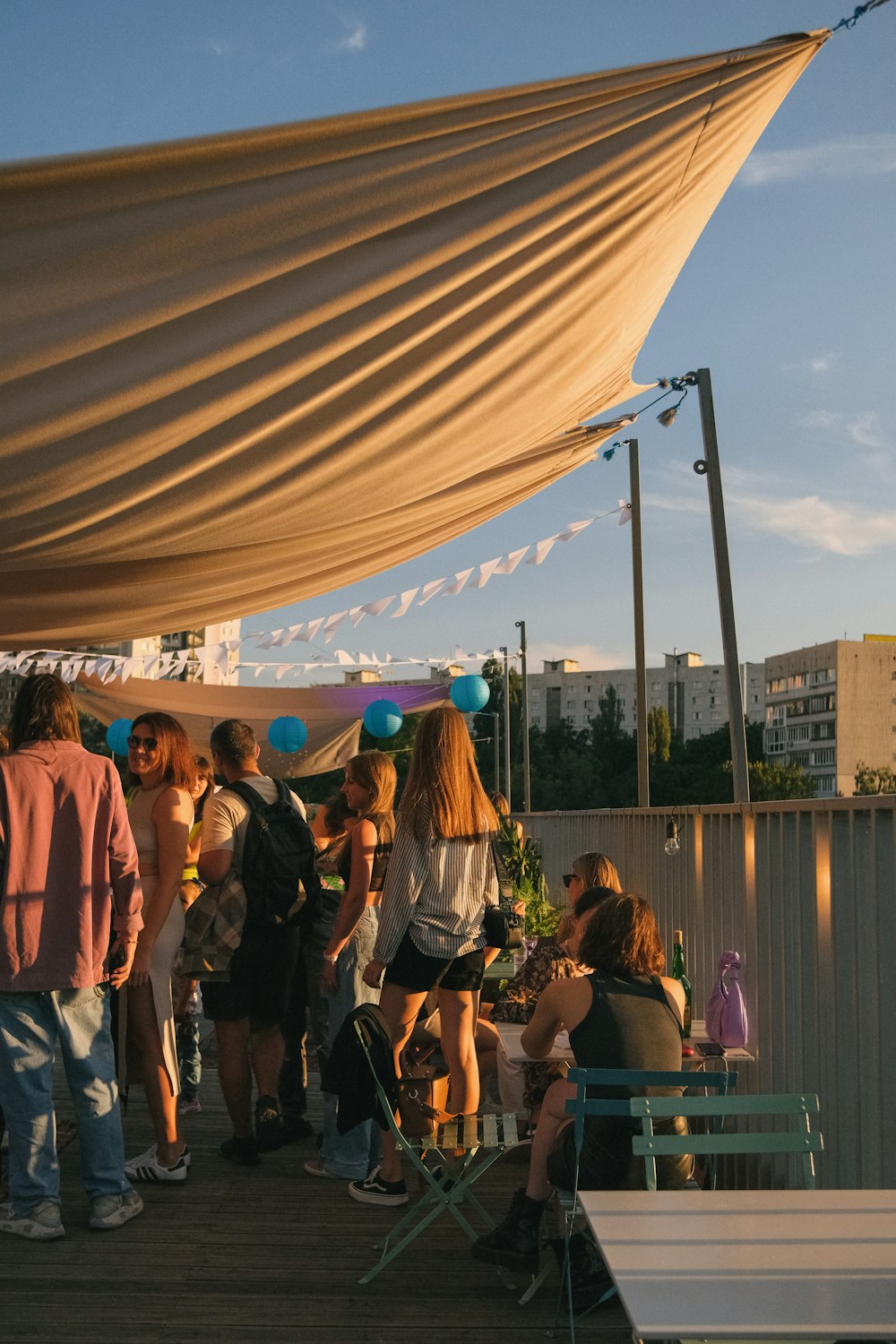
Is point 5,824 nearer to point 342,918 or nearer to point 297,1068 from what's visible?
point 342,918

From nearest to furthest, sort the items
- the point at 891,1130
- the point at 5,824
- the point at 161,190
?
the point at 161,190
the point at 891,1130
the point at 5,824

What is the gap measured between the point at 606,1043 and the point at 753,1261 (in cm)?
137

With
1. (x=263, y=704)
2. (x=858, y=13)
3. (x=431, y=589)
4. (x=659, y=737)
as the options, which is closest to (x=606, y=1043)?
(x=858, y=13)

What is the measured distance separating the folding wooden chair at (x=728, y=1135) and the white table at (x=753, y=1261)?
11cm

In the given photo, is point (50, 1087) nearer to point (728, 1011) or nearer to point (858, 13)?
point (728, 1011)

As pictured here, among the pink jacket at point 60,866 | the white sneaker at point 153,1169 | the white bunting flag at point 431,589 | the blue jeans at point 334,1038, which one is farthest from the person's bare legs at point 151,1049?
the white bunting flag at point 431,589

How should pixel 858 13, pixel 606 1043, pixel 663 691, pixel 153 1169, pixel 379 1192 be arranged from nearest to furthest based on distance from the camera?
pixel 858 13
pixel 606 1043
pixel 379 1192
pixel 153 1169
pixel 663 691

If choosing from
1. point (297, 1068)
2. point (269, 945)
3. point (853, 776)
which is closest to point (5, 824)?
point (269, 945)

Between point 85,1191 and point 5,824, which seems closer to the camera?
point 5,824

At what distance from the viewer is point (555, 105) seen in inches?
99.7

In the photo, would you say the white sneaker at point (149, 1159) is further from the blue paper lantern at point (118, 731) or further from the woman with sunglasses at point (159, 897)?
the blue paper lantern at point (118, 731)

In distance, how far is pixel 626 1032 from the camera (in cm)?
356

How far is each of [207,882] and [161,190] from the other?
3.13 metres

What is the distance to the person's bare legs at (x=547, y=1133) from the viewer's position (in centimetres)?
384
